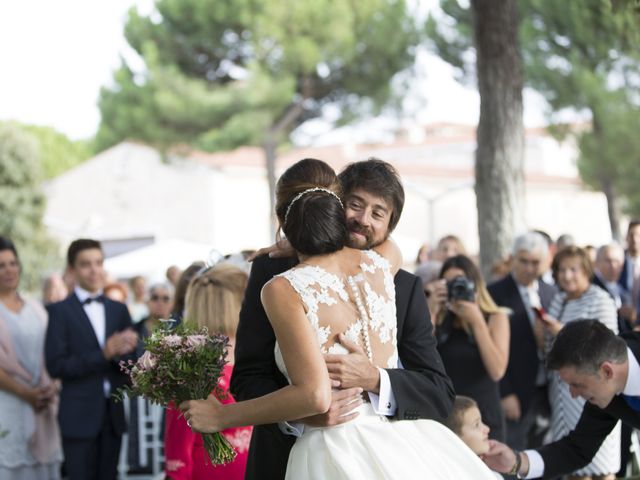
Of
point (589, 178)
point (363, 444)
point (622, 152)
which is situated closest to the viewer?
point (363, 444)

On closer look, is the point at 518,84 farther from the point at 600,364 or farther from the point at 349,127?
the point at 349,127

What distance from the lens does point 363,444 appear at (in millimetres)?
3299

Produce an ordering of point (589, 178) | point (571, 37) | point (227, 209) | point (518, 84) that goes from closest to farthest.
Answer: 1. point (518, 84)
2. point (571, 37)
3. point (589, 178)
4. point (227, 209)

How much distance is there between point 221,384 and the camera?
4828 mm

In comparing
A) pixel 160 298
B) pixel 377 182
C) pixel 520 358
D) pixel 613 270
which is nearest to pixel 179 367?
pixel 377 182

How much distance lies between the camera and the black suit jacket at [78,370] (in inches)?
274

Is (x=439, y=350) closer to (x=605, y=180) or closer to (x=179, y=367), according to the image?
(x=179, y=367)

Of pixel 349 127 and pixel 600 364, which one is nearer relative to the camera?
pixel 600 364

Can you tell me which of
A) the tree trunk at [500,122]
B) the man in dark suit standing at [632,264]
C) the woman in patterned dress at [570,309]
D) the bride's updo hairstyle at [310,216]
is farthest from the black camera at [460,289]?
the tree trunk at [500,122]

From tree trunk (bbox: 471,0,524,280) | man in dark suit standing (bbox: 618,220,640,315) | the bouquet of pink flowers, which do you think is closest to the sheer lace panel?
the bouquet of pink flowers

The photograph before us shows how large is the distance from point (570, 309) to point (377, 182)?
3.81 m

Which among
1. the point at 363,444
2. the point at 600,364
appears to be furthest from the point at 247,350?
the point at 600,364

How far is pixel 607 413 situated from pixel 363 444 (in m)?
2.10

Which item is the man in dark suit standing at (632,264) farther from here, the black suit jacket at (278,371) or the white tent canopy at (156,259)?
the white tent canopy at (156,259)
